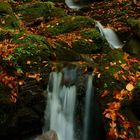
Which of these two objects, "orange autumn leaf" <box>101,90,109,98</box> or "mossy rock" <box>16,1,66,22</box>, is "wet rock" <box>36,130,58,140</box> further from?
"mossy rock" <box>16,1,66,22</box>

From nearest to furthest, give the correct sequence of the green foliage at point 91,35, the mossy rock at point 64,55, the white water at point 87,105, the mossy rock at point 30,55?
the mossy rock at point 30,55, the white water at point 87,105, the mossy rock at point 64,55, the green foliage at point 91,35

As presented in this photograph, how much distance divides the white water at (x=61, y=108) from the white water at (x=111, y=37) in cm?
433

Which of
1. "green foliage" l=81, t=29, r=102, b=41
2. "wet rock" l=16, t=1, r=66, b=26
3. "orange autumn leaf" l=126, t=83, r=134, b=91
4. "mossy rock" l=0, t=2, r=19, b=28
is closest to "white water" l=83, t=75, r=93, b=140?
"orange autumn leaf" l=126, t=83, r=134, b=91

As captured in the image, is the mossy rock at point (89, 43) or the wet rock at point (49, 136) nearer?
the wet rock at point (49, 136)

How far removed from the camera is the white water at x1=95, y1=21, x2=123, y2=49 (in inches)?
446

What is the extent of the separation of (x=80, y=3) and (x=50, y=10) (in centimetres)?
475

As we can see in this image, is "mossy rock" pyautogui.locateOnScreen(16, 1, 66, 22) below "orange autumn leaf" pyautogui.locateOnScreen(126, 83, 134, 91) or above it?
below

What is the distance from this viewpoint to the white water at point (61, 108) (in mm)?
7105

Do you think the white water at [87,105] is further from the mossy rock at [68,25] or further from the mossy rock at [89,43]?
the mossy rock at [68,25]

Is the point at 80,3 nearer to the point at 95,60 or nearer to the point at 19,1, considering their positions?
the point at 19,1

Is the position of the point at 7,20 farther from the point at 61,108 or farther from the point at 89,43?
the point at 61,108

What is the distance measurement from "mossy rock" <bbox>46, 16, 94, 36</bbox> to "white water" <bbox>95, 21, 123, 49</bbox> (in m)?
0.52

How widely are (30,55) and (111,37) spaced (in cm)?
514

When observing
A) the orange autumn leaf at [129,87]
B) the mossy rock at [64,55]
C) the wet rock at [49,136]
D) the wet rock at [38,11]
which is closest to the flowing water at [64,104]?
the wet rock at [49,136]
